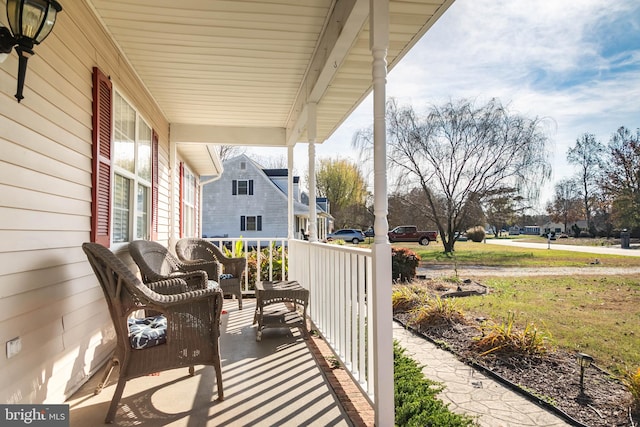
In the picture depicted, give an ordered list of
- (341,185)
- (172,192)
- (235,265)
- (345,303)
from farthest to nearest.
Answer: (341,185) → (172,192) → (235,265) → (345,303)

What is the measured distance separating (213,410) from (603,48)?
26.3 feet

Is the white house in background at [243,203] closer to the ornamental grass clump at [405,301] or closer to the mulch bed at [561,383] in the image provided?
the ornamental grass clump at [405,301]

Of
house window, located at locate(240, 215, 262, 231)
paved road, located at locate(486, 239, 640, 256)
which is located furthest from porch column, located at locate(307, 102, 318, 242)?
house window, located at locate(240, 215, 262, 231)

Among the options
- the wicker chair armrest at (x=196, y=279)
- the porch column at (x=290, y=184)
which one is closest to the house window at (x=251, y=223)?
the porch column at (x=290, y=184)

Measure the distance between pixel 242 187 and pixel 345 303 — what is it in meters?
19.0

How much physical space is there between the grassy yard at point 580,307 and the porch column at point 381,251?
9.95 feet

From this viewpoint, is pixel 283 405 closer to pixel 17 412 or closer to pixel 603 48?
pixel 17 412

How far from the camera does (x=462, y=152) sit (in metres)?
16.8

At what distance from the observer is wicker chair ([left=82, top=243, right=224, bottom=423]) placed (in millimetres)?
2260

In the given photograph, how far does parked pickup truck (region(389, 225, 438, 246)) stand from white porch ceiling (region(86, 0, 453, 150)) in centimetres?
1794

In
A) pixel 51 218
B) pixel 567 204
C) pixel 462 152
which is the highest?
pixel 462 152

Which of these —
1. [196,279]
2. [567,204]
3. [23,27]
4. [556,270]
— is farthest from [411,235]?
[23,27]

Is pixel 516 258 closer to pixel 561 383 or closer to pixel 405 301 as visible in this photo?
pixel 405 301

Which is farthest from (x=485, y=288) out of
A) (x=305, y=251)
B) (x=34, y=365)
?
(x=34, y=365)
